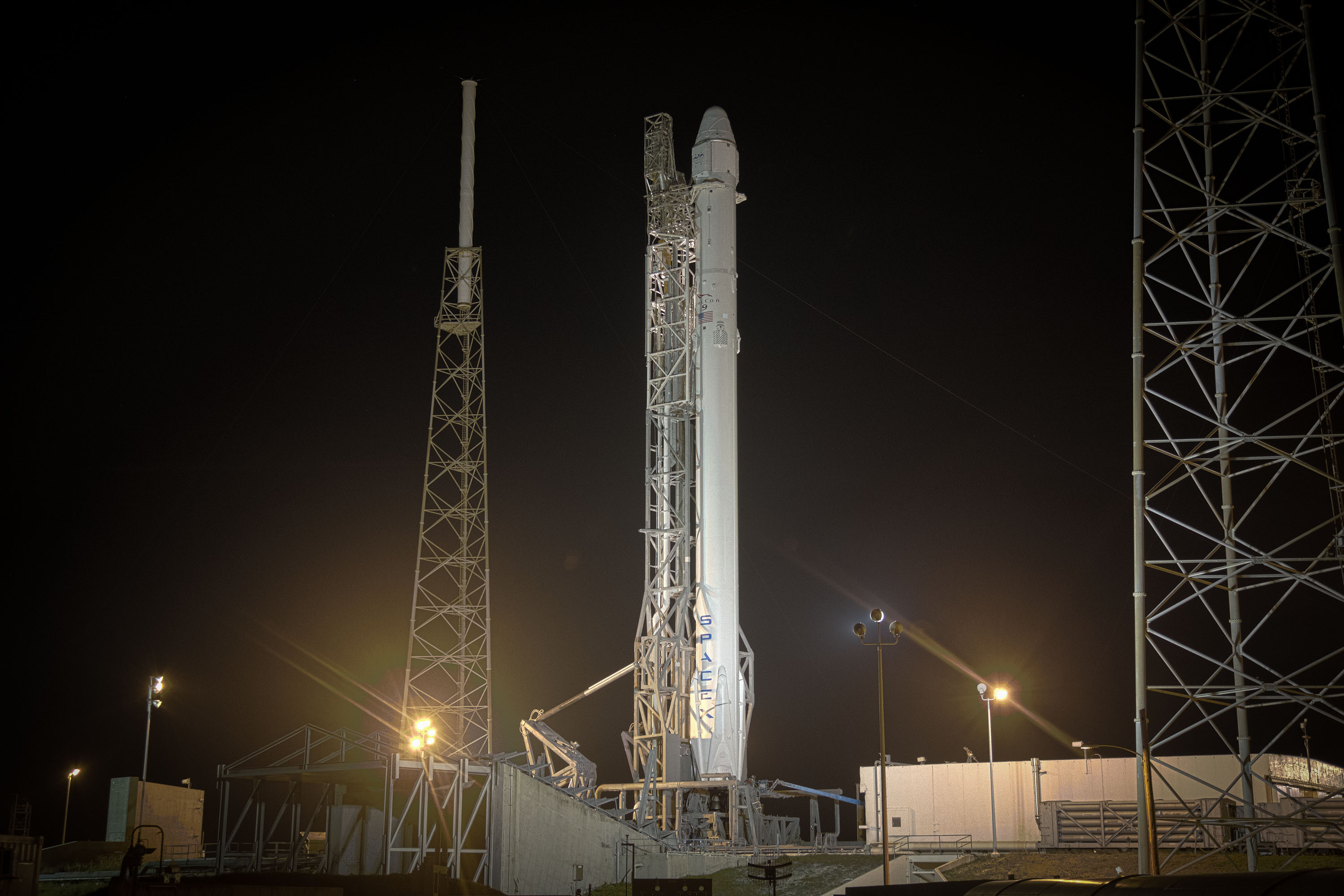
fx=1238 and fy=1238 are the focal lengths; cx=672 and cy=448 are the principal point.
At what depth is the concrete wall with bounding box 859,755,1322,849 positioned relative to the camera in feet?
121

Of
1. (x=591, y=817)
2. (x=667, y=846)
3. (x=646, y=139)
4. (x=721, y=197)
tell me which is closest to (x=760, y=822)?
(x=667, y=846)

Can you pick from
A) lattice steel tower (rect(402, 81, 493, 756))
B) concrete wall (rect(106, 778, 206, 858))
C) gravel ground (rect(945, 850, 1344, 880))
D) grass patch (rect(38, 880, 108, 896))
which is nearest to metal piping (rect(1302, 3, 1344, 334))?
gravel ground (rect(945, 850, 1344, 880))

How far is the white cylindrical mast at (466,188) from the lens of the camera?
4747 cm

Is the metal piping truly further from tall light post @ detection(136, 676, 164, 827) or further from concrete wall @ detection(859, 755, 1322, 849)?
tall light post @ detection(136, 676, 164, 827)

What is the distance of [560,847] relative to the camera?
1325 inches

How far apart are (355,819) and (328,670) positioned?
1942 centimetres

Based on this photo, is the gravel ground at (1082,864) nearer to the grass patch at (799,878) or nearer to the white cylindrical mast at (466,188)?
the grass patch at (799,878)

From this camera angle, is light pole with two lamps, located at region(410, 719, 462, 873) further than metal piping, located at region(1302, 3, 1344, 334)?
Yes

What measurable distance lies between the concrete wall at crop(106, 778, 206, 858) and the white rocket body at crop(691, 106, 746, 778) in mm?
18609

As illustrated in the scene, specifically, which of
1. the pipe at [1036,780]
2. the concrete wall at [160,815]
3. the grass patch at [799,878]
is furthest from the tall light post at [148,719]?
the pipe at [1036,780]

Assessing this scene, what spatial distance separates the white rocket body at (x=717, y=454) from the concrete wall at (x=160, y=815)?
18609mm

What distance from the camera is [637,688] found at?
41156 millimetres

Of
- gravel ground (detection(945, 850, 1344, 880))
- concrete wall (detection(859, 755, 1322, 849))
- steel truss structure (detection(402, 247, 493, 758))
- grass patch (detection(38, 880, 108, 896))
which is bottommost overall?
grass patch (detection(38, 880, 108, 896))

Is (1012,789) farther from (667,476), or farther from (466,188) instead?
(466,188)
